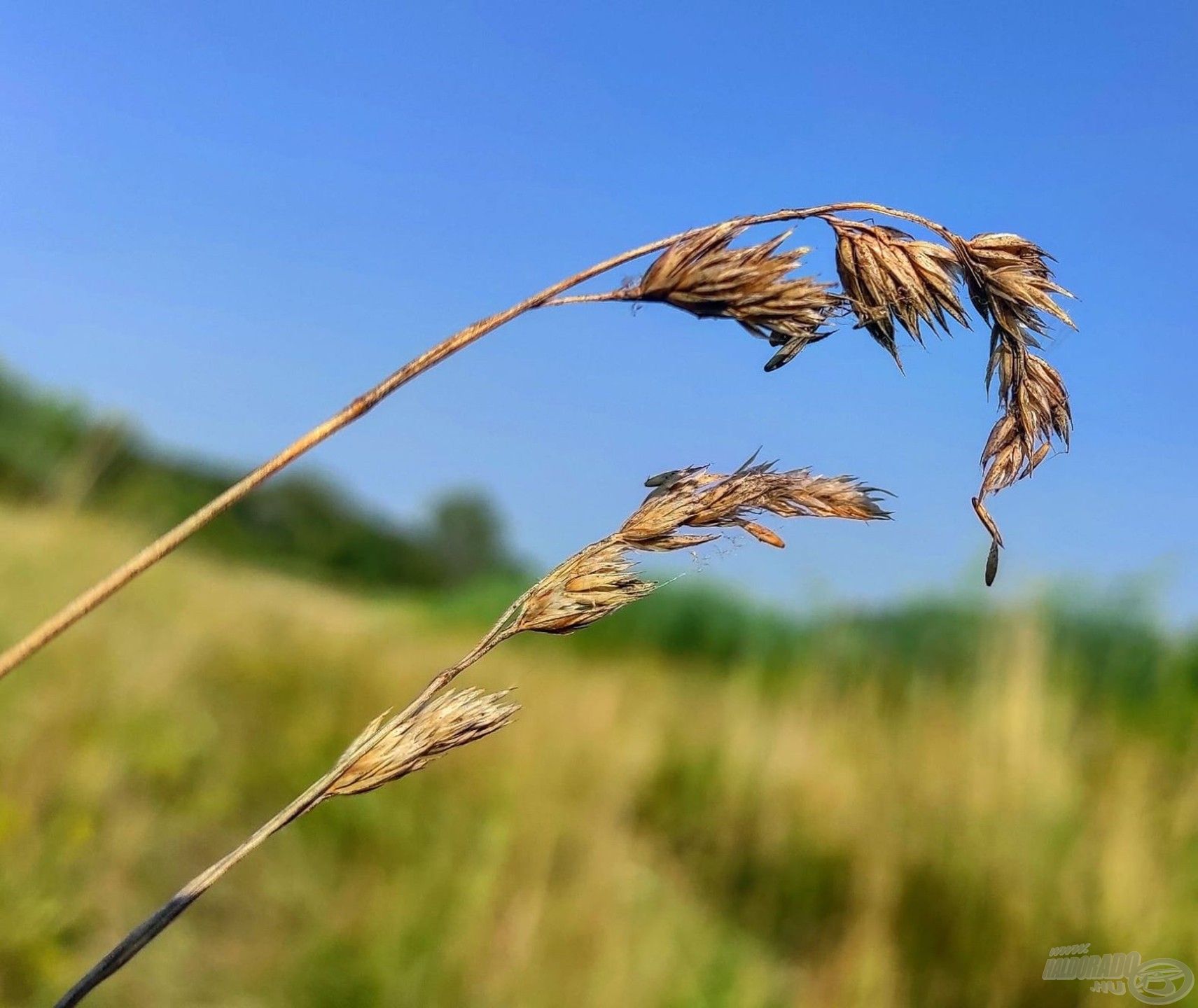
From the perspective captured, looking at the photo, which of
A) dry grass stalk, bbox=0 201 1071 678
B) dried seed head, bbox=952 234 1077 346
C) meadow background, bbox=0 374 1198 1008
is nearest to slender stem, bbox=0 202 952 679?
dry grass stalk, bbox=0 201 1071 678

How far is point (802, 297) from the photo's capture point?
0.34 metres

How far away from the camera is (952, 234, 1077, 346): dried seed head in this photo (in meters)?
0.37

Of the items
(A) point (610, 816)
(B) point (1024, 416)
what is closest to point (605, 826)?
(A) point (610, 816)

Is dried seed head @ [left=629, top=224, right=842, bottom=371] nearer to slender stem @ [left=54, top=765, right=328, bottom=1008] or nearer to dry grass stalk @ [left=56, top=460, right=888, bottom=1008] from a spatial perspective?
dry grass stalk @ [left=56, top=460, right=888, bottom=1008]

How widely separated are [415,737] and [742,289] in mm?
177

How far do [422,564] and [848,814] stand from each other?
501 inches

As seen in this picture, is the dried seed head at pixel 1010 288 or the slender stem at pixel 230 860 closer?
the slender stem at pixel 230 860

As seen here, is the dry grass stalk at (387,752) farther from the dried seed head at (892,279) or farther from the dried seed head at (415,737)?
the dried seed head at (892,279)

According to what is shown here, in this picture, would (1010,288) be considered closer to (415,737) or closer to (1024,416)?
(1024,416)

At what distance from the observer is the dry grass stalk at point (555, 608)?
274 mm

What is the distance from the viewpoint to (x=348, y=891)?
2.31 metres

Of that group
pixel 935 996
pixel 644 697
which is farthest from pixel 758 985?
pixel 644 697

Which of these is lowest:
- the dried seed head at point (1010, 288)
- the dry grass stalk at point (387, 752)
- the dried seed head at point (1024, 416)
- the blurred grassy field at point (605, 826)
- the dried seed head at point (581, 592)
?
the blurred grassy field at point (605, 826)

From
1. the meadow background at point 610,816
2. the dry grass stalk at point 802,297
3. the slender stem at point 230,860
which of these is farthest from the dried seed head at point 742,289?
the meadow background at point 610,816
